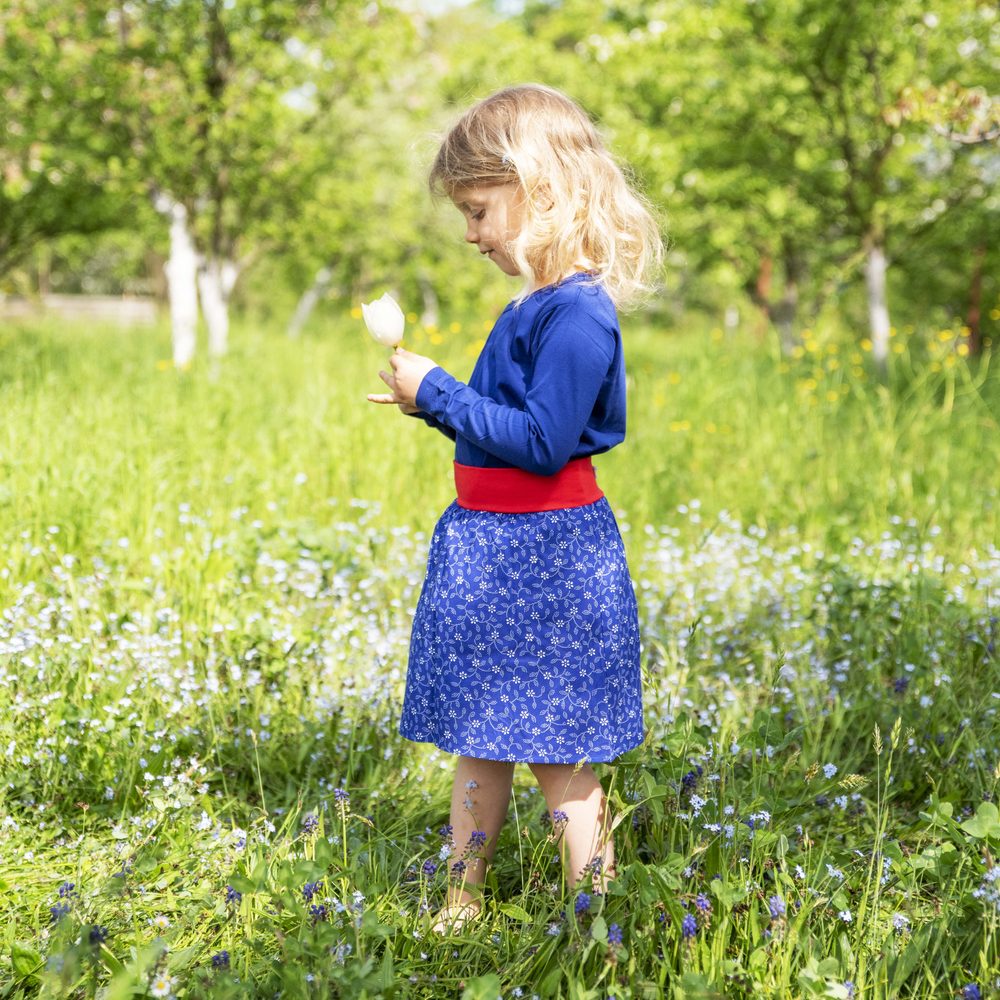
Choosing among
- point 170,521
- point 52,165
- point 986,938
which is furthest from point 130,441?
point 52,165

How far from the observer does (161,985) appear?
59.4 inches

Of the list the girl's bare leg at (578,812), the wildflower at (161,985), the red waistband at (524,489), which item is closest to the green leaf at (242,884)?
A: the wildflower at (161,985)

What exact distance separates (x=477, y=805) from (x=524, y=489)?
61cm

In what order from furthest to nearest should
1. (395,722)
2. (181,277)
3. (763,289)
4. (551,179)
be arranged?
(763,289)
(181,277)
(395,722)
(551,179)

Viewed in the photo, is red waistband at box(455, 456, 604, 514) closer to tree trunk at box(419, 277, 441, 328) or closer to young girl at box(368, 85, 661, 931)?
young girl at box(368, 85, 661, 931)

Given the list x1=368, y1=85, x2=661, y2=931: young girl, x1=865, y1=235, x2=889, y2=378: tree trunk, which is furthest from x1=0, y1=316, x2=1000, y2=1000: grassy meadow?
x1=865, y1=235, x2=889, y2=378: tree trunk

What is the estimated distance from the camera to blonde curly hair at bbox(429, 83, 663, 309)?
1.88 m

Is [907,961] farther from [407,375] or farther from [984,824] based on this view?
[407,375]

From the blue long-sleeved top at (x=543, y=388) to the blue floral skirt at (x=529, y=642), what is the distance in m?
0.15

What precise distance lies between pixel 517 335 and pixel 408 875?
43.9 inches

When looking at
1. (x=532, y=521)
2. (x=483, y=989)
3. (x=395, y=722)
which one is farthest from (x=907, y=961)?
(x=395, y=722)

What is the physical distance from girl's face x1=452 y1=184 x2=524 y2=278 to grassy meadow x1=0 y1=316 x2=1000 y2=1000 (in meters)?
0.99

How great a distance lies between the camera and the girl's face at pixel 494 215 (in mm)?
1917

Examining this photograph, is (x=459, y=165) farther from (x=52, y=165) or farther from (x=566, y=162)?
(x=52, y=165)
